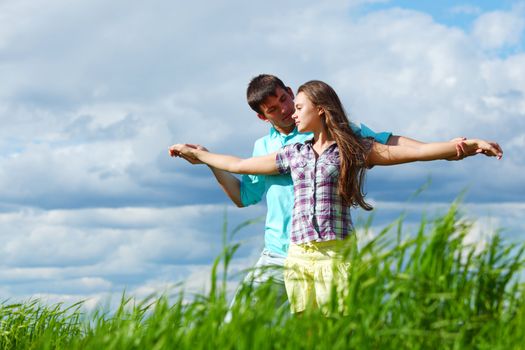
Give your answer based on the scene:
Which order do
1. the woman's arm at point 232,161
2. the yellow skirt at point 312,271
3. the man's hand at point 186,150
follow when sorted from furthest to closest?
the man's hand at point 186,150 → the woman's arm at point 232,161 → the yellow skirt at point 312,271

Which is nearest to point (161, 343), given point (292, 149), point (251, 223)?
point (251, 223)

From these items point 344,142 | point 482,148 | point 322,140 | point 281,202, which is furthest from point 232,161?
point 482,148

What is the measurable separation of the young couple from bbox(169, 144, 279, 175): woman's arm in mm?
Result: 11

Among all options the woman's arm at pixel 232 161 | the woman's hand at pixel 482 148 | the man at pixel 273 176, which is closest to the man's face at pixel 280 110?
the man at pixel 273 176

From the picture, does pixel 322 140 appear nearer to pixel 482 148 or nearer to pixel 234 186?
pixel 482 148

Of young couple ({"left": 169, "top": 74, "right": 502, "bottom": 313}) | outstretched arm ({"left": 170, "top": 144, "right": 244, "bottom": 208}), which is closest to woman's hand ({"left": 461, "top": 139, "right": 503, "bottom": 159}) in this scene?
young couple ({"left": 169, "top": 74, "right": 502, "bottom": 313})

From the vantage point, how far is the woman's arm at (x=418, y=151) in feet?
20.0

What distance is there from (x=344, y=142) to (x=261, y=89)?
1423 mm

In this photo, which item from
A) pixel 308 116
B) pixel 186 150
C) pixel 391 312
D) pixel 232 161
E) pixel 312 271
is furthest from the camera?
pixel 186 150

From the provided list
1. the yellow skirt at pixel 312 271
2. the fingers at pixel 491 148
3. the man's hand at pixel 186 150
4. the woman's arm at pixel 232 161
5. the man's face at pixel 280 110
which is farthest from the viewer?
the man's hand at pixel 186 150

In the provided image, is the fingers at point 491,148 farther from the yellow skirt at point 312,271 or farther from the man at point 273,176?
the yellow skirt at point 312,271

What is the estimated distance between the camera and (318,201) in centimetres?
591

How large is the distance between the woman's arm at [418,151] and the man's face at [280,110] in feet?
3.53

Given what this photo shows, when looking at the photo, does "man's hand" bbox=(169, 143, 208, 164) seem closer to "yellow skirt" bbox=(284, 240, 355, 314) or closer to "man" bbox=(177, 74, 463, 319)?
"man" bbox=(177, 74, 463, 319)
